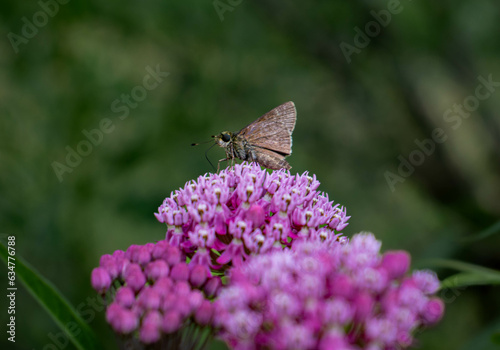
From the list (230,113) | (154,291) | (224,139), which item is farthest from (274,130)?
(230,113)

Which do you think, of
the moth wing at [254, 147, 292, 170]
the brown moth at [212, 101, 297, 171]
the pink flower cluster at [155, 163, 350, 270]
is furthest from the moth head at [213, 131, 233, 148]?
the pink flower cluster at [155, 163, 350, 270]

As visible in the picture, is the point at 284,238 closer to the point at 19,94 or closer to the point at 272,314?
the point at 272,314

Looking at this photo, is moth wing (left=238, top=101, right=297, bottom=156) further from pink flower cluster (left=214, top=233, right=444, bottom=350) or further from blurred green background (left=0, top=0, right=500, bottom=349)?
pink flower cluster (left=214, top=233, right=444, bottom=350)

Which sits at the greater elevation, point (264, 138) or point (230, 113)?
point (230, 113)

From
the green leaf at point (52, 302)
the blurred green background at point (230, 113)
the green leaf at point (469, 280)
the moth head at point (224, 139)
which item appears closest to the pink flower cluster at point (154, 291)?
the green leaf at point (52, 302)

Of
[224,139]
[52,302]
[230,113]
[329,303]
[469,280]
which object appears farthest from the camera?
[230,113]

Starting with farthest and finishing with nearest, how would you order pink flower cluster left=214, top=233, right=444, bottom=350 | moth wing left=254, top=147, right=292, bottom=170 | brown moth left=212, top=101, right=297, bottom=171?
1. brown moth left=212, top=101, right=297, bottom=171
2. moth wing left=254, top=147, right=292, bottom=170
3. pink flower cluster left=214, top=233, right=444, bottom=350

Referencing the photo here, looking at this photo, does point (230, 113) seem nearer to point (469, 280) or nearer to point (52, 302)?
point (469, 280)
